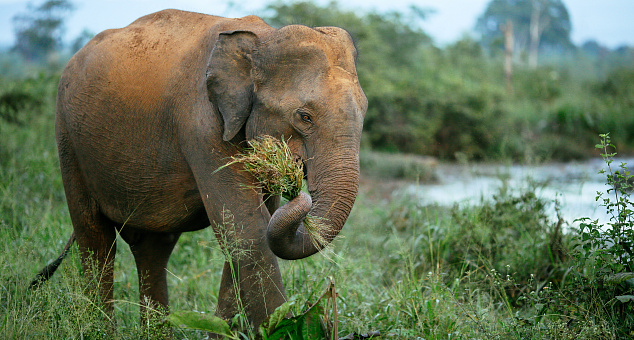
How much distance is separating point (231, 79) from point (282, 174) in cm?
73

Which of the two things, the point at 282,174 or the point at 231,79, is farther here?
the point at 231,79

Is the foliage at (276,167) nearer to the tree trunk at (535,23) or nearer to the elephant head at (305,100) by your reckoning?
the elephant head at (305,100)

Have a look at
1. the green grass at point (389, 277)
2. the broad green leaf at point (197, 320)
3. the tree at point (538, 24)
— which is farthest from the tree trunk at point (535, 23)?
the broad green leaf at point (197, 320)

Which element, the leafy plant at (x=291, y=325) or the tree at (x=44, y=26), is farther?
the tree at (x=44, y=26)

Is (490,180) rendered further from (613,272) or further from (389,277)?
(613,272)

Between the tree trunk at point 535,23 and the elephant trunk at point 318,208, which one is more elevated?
the tree trunk at point 535,23

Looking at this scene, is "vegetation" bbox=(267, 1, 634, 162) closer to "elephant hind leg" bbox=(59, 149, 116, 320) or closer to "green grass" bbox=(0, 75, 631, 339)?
"green grass" bbox=(0, 75, 631, 339)

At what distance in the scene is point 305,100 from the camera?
3.39 m

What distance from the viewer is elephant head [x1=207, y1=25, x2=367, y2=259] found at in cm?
330

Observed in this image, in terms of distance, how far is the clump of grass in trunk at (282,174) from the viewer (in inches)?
124

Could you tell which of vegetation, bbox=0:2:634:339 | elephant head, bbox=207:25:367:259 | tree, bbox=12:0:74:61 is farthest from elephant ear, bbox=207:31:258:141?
tree, bbox=12:0:74:61

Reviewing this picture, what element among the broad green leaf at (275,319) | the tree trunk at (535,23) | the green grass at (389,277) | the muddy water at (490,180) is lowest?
the muddy water at (490,180)

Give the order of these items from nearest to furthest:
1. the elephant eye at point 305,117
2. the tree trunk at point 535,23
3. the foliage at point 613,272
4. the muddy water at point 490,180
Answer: the elephant eye at point 305,117, the foliage at point 613,272, the muddy water at point 490,180, the tree trunk at point 535,23

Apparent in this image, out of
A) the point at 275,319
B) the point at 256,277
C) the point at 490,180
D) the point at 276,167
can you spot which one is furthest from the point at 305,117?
the point at 490,180
